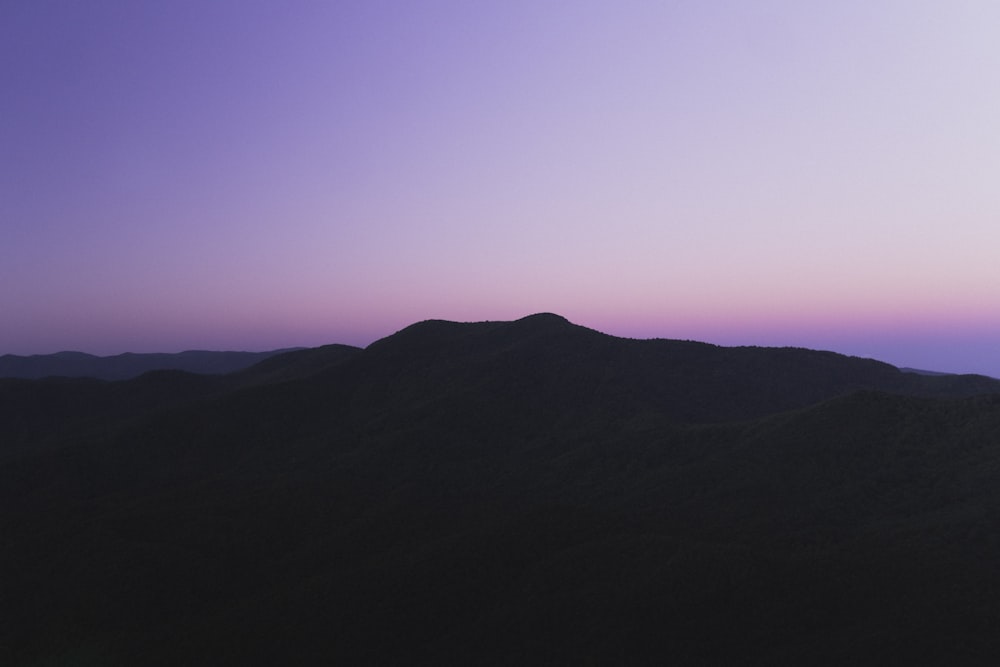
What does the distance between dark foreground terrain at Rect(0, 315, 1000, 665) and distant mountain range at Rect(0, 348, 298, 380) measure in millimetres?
85505

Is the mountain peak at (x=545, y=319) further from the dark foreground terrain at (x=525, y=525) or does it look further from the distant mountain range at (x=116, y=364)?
the distant mountain range at (x=116, y=364)

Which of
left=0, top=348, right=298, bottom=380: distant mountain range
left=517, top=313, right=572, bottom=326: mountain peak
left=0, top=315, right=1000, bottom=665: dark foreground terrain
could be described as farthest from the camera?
left=0, top=348, right=298, bottom=380: distant mountain range

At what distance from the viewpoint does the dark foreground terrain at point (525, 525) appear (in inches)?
558

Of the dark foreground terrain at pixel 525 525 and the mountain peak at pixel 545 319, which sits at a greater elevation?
the mountain peak at pixel 545 319

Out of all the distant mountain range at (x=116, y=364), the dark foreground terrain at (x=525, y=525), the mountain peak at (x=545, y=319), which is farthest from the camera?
the distant mountain range at (x=116, y=364)

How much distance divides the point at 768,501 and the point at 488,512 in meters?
10.2

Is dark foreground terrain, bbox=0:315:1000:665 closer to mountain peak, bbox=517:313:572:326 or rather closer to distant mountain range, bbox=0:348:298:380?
mountain peak, bbox=517:313:572:326

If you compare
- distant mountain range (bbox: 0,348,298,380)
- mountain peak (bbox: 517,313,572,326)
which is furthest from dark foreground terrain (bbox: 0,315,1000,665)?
distant mountain range (bbox: 0,348,298,380)

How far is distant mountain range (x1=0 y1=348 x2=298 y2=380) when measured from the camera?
4916 inches

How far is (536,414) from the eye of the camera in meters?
38.0

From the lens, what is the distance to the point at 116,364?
134m

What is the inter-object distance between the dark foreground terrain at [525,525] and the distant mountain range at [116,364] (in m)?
85.5

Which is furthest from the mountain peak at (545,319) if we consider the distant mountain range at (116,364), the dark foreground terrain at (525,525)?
the distant mountain range at (116,364)

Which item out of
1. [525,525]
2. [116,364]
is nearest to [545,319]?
[525,525]
